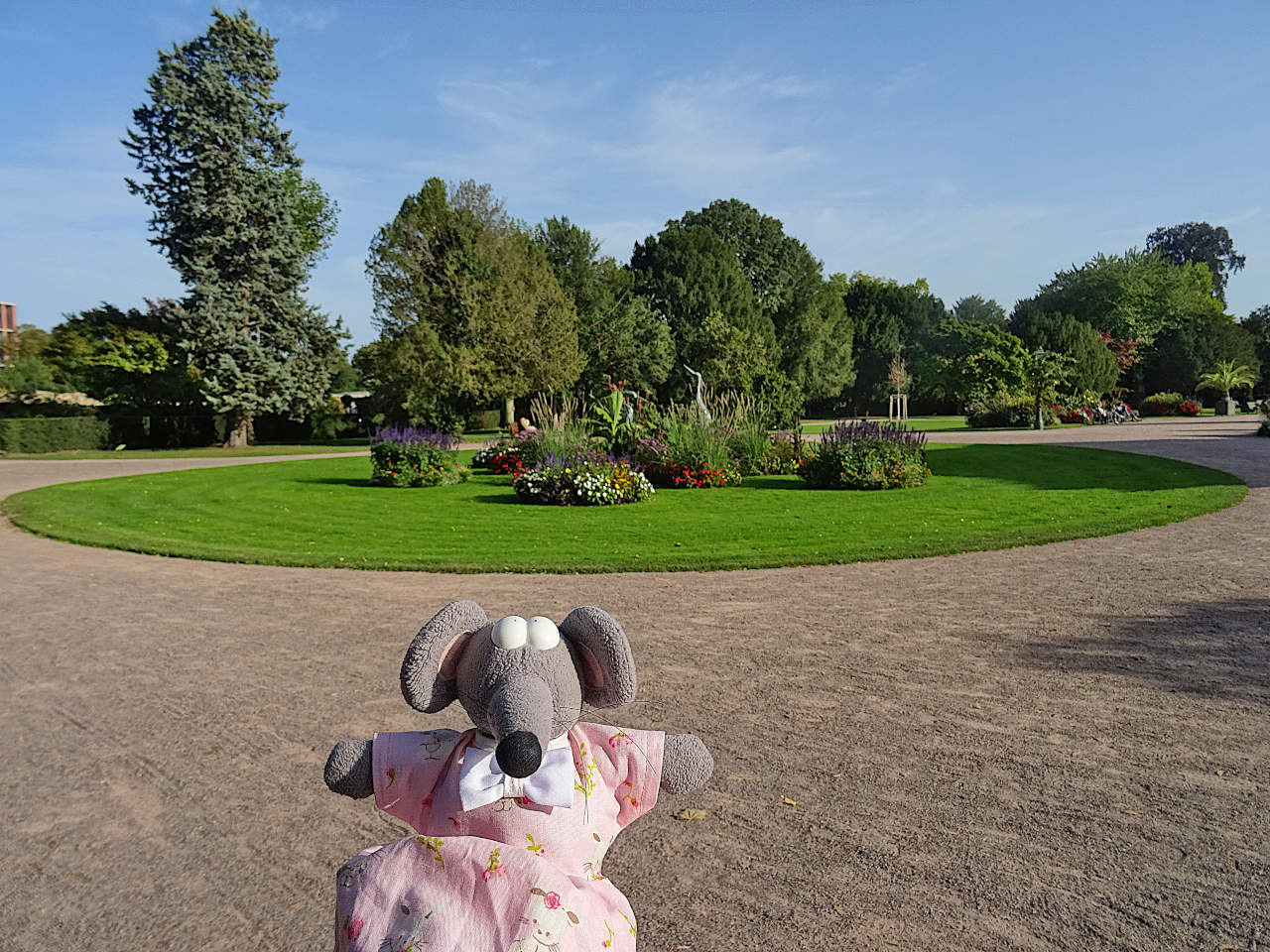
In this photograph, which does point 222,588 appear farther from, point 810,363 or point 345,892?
point 810,363

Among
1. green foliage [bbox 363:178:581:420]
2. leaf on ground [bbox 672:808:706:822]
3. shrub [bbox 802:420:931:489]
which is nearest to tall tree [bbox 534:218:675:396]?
green foliage [bbox 363:178:581:420]

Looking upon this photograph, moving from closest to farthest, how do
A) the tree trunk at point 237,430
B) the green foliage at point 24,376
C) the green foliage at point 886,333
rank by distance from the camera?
the green foliage at point 24,376 < the tree trunk at point 237,430 < the green foliage at point 886,333

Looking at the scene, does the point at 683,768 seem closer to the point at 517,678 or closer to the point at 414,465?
the point at 517,678

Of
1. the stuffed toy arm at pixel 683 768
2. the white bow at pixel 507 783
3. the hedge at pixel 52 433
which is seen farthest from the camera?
the hedge at pixel 52 433

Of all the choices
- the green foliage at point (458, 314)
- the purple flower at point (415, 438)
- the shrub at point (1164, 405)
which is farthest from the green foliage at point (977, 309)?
the purple flower at point (415, 438)

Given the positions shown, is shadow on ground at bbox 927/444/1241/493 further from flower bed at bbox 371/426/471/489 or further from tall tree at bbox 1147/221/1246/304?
tall tree at bbox 1147/221/1246/304

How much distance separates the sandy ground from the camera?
3062mm

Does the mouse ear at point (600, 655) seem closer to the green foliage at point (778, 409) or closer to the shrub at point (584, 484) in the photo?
the shrub at point (584, 484)

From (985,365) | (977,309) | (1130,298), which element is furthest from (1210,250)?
(985,365)

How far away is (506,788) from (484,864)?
200mm

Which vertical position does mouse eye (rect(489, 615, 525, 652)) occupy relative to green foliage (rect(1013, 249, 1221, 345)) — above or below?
below

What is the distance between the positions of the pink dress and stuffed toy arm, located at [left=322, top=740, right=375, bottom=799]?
0.04m

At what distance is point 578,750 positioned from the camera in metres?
2.29

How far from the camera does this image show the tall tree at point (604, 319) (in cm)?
4466
